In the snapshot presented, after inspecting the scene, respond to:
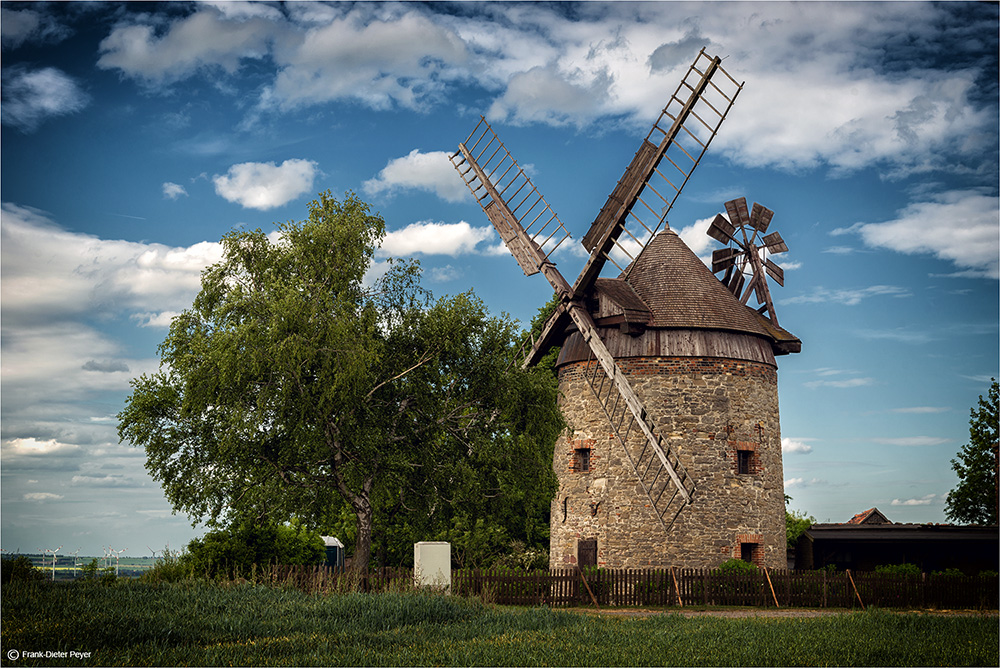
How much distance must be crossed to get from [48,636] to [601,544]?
17.5 m

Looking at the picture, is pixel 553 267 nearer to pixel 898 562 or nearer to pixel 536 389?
pixel 536 389

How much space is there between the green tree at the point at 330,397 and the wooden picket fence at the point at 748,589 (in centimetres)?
288

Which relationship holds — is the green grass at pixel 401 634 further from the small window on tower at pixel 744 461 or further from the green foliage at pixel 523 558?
the green foliage at pixel 523 558

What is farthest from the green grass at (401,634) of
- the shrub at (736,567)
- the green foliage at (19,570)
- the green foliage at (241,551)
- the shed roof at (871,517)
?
the shed roof at (871,517)

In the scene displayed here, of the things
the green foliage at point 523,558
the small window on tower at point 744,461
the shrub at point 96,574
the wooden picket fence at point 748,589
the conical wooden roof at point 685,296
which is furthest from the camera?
the green foliage at point 523,558

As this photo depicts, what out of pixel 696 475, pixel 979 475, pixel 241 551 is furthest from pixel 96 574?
pixel 979 475

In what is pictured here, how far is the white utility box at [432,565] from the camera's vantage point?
18.2 meters

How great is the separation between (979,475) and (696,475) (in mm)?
19539

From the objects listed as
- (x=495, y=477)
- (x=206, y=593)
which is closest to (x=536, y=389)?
(x=495, y=477)

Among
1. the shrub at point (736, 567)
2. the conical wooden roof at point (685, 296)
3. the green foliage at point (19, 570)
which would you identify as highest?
the conical wooden roof at point (685, 296)

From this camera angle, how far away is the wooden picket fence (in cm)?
2248

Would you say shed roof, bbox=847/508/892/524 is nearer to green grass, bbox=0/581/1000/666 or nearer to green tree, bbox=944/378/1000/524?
green tree, bbox=944/378/1000/524

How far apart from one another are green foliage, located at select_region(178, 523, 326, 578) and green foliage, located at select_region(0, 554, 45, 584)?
13.7 feet

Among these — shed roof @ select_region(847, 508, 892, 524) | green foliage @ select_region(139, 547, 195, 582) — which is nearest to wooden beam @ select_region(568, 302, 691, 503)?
green foliage @ select_region(139, 547, 195, 582)
